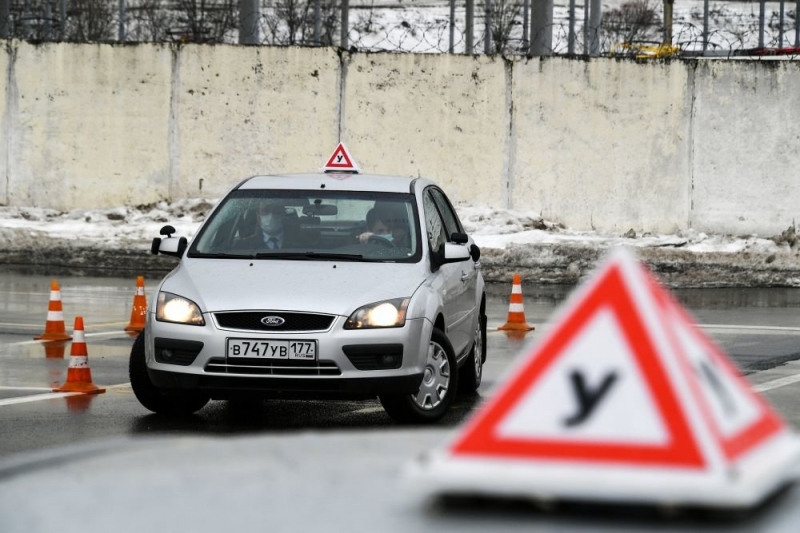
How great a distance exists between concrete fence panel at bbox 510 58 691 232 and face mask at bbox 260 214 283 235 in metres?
16.5

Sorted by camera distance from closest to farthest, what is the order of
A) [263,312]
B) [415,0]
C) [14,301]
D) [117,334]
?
[263,312], [117,334], [14,301], [415,0]

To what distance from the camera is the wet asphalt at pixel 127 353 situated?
9.41 metres

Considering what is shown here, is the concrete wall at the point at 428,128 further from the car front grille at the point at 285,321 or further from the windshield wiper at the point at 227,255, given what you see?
the car front grille at the point at 285,321

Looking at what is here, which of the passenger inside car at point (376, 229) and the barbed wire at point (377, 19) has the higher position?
the barbed wire at point (377, 19)

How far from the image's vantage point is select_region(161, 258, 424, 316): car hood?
9164 mm

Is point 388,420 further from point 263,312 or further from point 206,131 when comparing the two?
point 206,131

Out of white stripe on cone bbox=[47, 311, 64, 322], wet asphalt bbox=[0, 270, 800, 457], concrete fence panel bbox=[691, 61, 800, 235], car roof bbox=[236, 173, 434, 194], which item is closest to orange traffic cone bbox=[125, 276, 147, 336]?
wet asphalt bbox=[0, 270, 800, 457]

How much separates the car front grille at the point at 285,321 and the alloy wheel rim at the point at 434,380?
0.80 m

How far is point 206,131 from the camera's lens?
2731cm

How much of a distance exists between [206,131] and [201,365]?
18558 mm

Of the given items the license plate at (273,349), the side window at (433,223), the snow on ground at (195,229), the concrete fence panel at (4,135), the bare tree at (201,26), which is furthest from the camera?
the bare tree at (201,26)

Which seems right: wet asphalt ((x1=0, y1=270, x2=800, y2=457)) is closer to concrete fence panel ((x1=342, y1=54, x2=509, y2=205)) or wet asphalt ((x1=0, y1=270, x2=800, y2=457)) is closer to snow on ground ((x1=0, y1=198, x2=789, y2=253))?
snow on ground ((x1=0, y1=198, x2=789, y2=253))

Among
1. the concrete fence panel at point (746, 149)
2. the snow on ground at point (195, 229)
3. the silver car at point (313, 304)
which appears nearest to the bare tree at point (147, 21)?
the snow on ground at point (195, 229)

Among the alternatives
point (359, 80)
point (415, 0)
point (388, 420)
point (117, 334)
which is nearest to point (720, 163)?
point (359, 80)
